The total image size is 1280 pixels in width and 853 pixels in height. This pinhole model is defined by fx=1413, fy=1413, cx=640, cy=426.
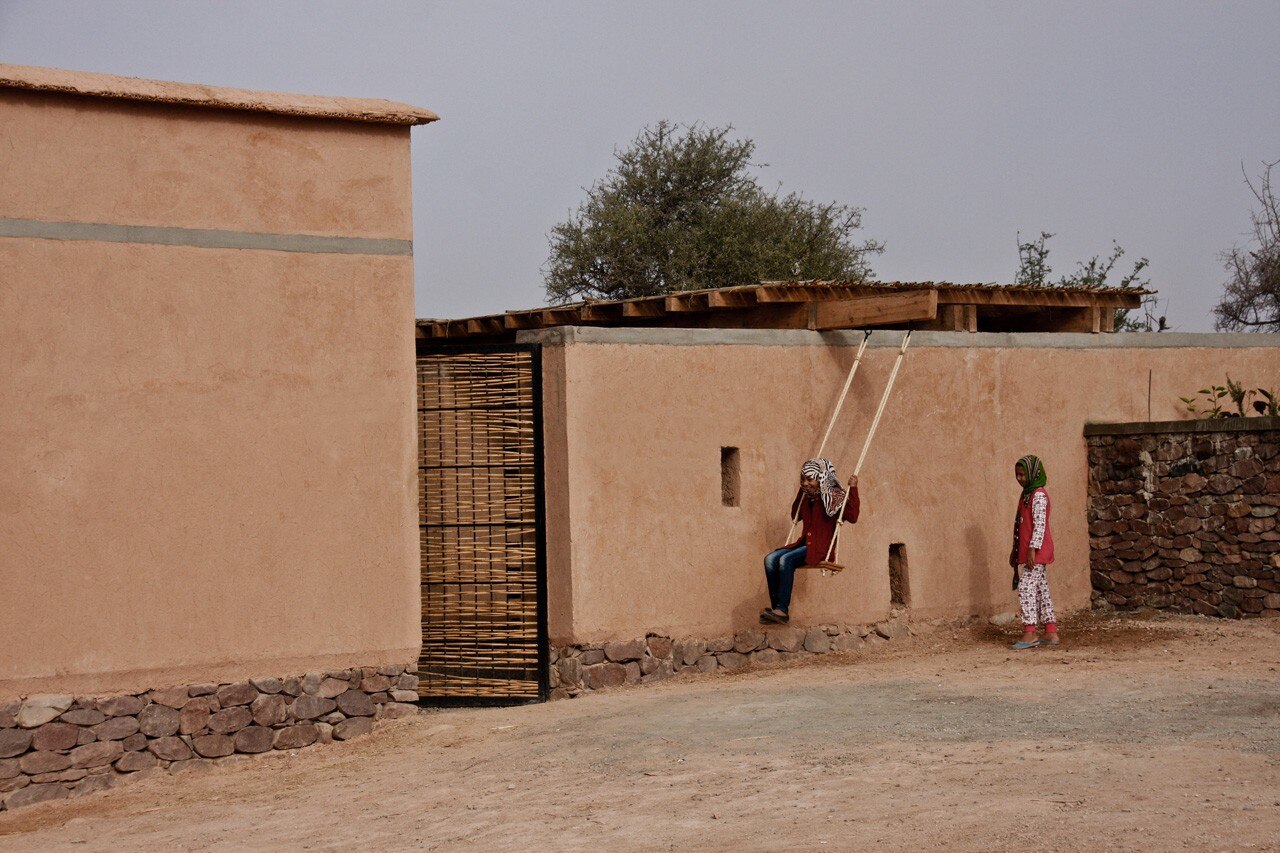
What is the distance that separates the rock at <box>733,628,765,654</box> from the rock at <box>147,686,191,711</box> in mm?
4408

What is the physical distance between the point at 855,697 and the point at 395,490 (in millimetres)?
3491

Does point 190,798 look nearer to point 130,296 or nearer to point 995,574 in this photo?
point 130,296

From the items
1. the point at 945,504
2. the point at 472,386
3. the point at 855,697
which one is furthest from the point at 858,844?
the point at 945,504

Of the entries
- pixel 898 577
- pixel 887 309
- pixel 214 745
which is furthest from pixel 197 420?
pixel 898 577

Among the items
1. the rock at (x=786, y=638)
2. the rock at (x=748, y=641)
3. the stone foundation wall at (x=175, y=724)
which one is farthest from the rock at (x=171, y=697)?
the rock at (x=786, y=638)

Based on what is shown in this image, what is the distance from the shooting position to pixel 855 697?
969cm

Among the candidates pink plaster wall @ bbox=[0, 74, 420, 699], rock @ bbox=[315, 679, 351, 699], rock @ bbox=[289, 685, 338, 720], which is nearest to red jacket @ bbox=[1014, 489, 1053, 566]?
pink plaster wall @ bbox=[0, 74, 420, 699]

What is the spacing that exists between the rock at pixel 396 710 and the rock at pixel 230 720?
964mm

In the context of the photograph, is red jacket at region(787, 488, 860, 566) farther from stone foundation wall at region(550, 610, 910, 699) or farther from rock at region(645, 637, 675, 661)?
rock at region(645, 637, 675, 661)

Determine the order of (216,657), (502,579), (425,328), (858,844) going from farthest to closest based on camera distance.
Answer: (425,328) < (502,579) < (216,657) < (858,844)

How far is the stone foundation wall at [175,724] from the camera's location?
8836 mm

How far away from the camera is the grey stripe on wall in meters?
8.99

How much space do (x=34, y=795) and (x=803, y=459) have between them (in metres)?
6.38

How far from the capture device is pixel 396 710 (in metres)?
9.98
